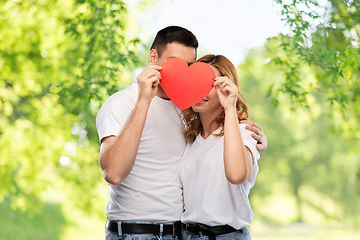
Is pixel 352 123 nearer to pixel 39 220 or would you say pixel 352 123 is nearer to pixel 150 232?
pixel 150 232

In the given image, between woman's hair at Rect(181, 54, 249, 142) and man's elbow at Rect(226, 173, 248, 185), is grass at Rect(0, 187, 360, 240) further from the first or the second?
man's elbow at Rect(226, 173, 248, 185)

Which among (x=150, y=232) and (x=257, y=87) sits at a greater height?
(x=257, y=87)

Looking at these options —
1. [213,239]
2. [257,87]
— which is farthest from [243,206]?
[257,87]

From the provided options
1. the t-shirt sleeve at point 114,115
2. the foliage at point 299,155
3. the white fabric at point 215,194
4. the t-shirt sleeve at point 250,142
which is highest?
the foliage at point 299,155

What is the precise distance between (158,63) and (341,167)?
49.5 feet

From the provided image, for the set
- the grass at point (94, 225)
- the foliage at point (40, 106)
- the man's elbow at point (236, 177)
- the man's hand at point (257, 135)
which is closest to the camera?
the man's elbow at point (236, 177)

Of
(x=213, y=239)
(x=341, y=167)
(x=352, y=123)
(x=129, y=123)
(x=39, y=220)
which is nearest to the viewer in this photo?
(x=129, y=123)

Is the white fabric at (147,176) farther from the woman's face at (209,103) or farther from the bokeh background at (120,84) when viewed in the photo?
the bokeh background at (120,84)

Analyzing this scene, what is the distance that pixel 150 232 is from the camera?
5.64 ft

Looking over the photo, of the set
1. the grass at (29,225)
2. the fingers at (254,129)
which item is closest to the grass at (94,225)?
the grass at (29,225)

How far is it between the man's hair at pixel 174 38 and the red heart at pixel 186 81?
196 millimetres

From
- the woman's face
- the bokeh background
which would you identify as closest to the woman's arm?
the woman's face

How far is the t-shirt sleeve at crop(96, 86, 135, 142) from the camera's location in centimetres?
164

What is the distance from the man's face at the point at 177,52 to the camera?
1.90 m
